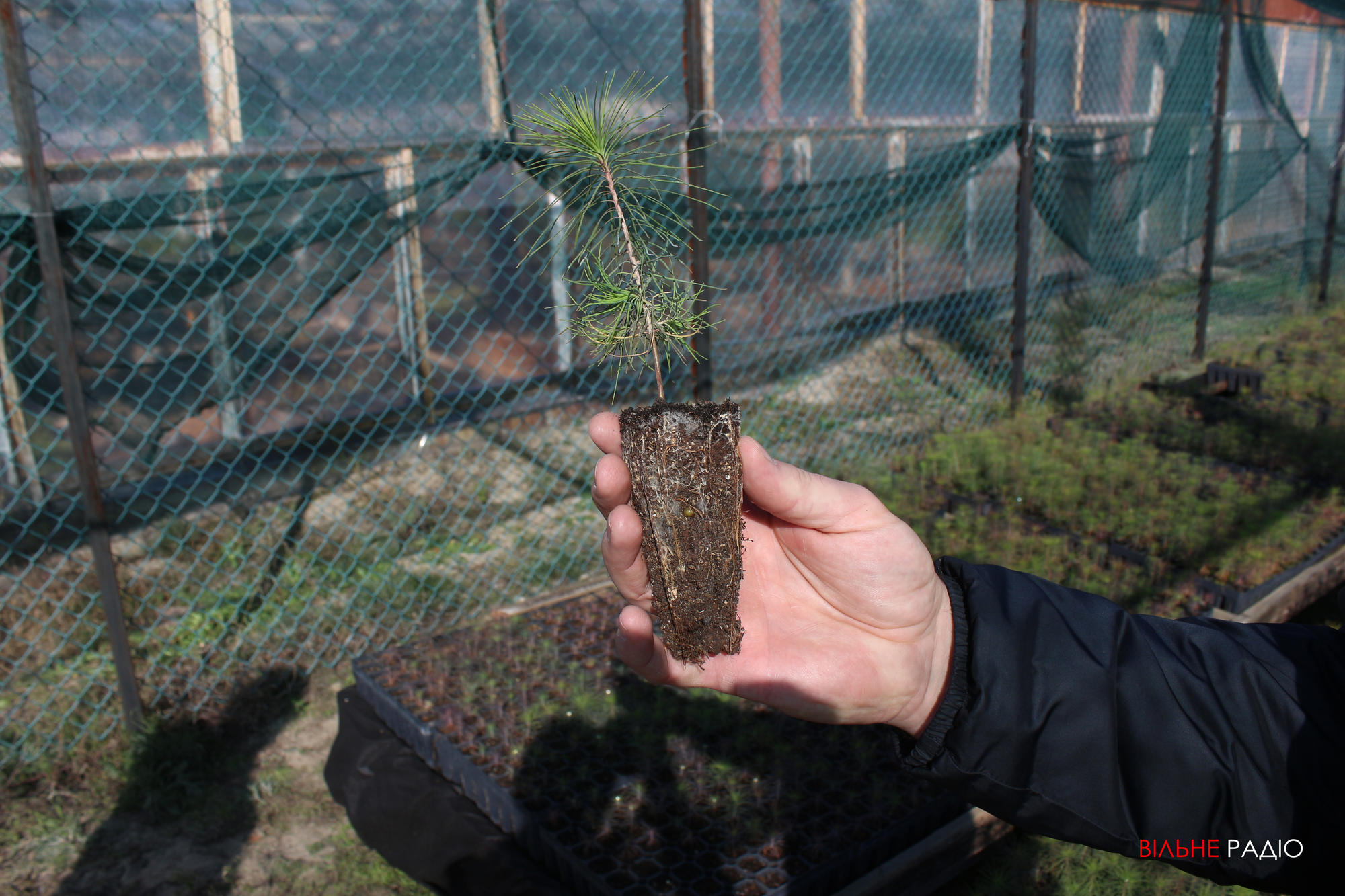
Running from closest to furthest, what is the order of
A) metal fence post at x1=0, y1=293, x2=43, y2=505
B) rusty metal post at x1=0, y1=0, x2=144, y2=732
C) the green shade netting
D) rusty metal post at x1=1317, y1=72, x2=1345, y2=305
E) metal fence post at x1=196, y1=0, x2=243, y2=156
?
rusty metal post at x1=0, y1=0, x2=144, y2=732, the green shade netting, metal fence post at x1=0, y1=293, x2=43, y2=505, metal fence post at x1=196, y1=0, x2=243, y2=156, rusty metal post at x1=1317, y1=72, x2=1345, y2=305

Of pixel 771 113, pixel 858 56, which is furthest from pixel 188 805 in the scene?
pixel 858 56

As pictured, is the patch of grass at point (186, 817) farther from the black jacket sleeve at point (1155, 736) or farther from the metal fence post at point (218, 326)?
the black jacket sleeve at point (1155, 736)

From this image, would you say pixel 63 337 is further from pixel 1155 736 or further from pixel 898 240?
pixel 898 240

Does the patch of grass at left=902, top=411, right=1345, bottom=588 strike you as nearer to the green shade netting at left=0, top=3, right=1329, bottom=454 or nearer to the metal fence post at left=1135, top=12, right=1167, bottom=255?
the green shade netting at left=0, top=3, right=1329, bottom=454

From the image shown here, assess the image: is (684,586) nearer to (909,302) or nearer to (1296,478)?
(1296,478)

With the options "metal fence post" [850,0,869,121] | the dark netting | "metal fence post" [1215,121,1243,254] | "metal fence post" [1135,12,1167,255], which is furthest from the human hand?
"metal fence post" [1215,121,1243,254]

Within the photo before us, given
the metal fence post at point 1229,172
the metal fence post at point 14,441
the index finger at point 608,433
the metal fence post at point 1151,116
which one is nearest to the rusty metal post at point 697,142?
the index finger at point 608,433
